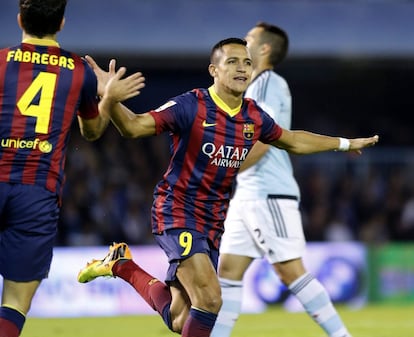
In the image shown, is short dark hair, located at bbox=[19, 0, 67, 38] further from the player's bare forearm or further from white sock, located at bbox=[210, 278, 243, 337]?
white sock, located at bbox=[210, 278, 243, 337]

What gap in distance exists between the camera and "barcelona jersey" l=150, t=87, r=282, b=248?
648 centimetres

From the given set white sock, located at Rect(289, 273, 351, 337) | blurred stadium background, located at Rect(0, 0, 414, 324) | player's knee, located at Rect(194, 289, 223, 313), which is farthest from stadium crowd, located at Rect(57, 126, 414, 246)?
player's knee, located at Rect(194, 289, 223, 313)

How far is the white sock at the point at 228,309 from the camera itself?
747 centimetres

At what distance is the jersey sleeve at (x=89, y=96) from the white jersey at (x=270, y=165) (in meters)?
2.28

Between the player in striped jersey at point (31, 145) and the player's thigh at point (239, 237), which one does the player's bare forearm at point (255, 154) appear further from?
the player in striped jersey at point (31, 145)

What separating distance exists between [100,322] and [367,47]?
7.46m

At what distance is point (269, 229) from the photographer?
309 inches

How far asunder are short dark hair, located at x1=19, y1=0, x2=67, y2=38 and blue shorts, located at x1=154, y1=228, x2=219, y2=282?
1514 millimetres

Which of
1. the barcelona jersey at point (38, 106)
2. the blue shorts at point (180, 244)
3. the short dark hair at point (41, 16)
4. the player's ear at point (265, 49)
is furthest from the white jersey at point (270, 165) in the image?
the short dark hair at point (41, 16)

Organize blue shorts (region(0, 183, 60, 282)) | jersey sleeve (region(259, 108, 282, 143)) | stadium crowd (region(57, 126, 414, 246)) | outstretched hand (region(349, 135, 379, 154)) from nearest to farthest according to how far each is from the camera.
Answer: blue shorts (region(0, 183, 60, 282)), jersey sleeve (region(259, 108, 282, 143)), outstretched hand (region(349, 135, 379, 154)), stadium crowd (region(57, 126, 414, 246))

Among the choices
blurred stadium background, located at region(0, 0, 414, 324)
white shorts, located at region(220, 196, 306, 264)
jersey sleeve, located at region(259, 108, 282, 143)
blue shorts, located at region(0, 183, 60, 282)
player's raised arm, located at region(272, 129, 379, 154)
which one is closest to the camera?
blue shorts, located at region(0, 183, 60, 282)

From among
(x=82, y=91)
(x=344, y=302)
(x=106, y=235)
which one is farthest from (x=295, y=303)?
(x=82, y=91)

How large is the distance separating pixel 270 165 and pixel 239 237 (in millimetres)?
619

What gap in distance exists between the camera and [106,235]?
14711 millimetres
